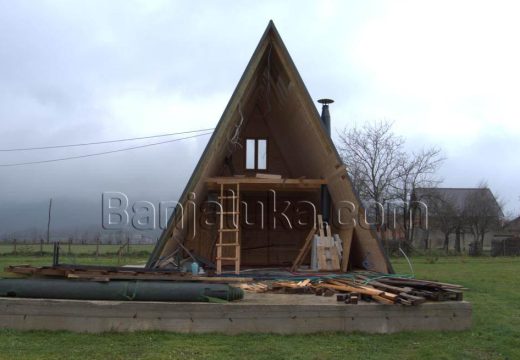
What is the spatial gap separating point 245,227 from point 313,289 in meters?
6.93

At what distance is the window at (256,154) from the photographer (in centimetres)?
1479

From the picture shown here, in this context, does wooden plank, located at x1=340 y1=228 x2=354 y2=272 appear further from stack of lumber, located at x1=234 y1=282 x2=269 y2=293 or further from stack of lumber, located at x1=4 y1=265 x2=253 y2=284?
stack of lumber, located at x1=4 y1=265 x2=253 y2=284

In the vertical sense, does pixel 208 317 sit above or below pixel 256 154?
below

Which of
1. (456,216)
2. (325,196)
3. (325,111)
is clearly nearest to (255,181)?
A: (325,196)

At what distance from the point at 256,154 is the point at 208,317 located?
27.6 feet

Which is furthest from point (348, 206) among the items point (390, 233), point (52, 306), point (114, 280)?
point (390, 233)

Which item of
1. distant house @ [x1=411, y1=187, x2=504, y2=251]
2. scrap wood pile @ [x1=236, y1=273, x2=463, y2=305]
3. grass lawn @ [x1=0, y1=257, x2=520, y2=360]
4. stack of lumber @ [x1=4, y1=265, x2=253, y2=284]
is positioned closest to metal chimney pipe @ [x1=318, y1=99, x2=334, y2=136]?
scrap wood pile @ [x1=236, y1=273, x2=463, y2=305]

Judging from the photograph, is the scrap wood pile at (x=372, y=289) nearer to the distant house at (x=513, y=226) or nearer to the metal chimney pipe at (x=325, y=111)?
the metal chimney pipe at (x=325, y=111)

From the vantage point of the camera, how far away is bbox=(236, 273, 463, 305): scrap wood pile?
725cm

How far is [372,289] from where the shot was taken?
7773mm

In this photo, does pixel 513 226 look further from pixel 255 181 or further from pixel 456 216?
pixel 255 181

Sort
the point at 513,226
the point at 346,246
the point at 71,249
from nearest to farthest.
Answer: the point at 346,246 → the point at 71,249 → the point at 513,226

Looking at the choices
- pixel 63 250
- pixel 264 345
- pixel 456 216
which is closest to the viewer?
pixel 264 345

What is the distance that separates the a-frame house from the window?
3cm
